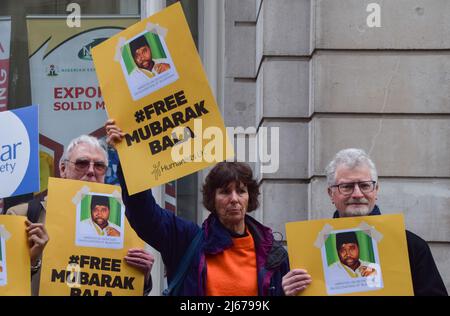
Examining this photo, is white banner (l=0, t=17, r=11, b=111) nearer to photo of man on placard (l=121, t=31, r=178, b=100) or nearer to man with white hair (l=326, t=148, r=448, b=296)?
photo of man on placard (l=121, t=31, r=178, b=100)

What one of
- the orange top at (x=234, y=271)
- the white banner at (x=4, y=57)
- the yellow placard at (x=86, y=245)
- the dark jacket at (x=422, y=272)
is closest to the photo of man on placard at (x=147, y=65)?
the yellow placard at (x=86, y=245)

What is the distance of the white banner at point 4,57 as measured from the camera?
9938 mm

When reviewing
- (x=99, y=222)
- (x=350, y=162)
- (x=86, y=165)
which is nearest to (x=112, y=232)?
(x=99, y=222)

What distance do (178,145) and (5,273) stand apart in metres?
1.12

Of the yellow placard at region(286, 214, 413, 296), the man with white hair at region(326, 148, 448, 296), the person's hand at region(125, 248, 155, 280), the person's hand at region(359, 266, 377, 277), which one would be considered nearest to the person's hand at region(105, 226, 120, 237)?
the person's hand at region(125, 248, 155, 280)

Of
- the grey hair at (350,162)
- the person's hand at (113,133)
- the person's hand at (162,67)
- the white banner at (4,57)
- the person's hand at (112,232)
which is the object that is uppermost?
the white banner at (4,57)

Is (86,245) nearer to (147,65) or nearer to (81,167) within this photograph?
(81,167)

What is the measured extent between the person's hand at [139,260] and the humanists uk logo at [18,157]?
652mm

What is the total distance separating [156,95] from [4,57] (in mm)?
4429

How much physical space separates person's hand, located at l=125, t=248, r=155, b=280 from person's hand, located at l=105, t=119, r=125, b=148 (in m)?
0.66

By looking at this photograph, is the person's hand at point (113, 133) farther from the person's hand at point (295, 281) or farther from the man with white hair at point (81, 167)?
the person's hand at point (295, 281)

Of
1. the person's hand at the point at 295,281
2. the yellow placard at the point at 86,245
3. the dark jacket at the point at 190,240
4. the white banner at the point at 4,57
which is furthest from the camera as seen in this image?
the white banner at the point at 4,57

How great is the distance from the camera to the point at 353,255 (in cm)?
569

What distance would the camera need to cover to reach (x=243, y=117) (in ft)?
31.9
